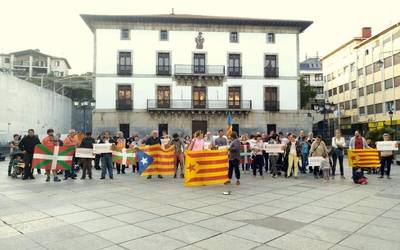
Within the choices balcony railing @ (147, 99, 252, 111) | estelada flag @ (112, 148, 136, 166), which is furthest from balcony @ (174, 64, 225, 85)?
estelada flag @ (112, 148, 136, 166)

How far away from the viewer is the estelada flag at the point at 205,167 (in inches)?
382

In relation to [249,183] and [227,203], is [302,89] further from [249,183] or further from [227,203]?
[227,203]

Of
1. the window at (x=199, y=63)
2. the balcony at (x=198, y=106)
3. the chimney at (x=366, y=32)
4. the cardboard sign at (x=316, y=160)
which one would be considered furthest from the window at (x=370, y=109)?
the cardboard sign at (x=316, y=160)

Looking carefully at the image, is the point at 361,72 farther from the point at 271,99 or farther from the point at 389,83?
the point at 271,99

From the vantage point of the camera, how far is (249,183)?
10.9 metres

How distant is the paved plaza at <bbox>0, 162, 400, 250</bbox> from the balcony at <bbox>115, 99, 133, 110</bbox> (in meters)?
24.1

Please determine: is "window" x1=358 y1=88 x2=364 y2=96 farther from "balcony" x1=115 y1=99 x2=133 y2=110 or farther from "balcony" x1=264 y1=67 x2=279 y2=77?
"balcony" x1=115 y1=99 x2=133 y2=110

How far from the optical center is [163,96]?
3434cm

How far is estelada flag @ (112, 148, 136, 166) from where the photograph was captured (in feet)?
44.7

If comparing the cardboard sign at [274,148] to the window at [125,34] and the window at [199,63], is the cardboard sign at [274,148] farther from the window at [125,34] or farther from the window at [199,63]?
the window at [125,34]

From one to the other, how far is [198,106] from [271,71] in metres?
8.95

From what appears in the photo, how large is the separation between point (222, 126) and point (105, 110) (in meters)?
12.2

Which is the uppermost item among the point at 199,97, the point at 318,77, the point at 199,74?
the point at 318,77

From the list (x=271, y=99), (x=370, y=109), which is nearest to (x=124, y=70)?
(x=271, y=99)
